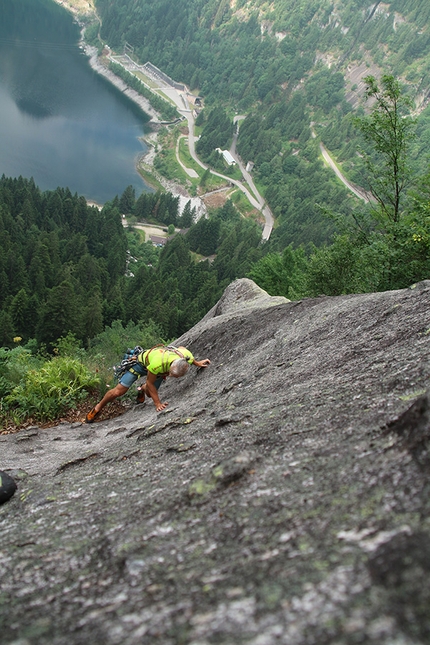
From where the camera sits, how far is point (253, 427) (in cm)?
632

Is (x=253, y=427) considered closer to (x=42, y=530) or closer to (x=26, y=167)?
→ (x=42, y=530)

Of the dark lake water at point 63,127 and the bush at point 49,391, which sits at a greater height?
the bush at point 49,391

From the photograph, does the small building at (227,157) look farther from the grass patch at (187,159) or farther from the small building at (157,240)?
the small building at (157,240)

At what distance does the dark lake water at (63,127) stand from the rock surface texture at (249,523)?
139611 mm

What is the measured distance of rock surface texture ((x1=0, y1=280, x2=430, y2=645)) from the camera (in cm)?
289

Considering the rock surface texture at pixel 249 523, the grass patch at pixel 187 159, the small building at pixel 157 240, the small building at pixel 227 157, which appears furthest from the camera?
the small building at pixel 227 157

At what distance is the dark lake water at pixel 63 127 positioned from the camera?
137 m

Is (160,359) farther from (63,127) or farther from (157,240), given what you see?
(63,127)

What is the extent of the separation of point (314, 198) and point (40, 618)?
603 ft

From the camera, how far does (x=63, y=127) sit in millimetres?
156375

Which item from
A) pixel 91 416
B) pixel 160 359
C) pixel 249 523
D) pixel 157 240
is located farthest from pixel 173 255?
pixel 249 523

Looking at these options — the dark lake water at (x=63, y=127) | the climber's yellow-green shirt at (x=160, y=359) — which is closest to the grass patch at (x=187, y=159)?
the dark lake water at (x=63, y=127)

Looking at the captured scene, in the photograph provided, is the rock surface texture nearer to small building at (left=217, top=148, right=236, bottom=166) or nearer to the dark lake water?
the dark lake water

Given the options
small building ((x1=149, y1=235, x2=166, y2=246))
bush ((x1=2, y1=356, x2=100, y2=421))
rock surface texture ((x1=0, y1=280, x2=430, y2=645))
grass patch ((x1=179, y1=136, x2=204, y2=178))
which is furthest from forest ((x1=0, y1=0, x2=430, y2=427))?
grass patch ((x1=179, y1=136, x2=204, y2=178))
